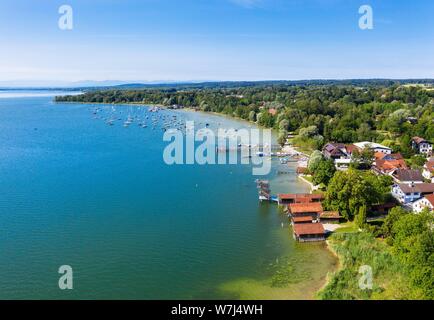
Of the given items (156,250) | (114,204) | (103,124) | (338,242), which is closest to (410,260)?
(338,242)

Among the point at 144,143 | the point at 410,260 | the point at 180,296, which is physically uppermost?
the point at 144,143

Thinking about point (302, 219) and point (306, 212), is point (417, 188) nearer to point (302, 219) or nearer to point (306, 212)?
point (306, 212)

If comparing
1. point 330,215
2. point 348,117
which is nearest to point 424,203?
point 330,215

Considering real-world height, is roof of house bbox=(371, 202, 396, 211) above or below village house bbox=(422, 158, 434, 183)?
below

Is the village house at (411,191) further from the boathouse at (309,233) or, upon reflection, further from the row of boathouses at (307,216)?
the boathouse at (309,233)

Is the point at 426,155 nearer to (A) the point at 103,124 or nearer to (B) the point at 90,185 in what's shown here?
(B) the point at 90,185

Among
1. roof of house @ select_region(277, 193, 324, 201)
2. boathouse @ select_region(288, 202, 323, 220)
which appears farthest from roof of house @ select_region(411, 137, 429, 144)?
boathouse @ select_region(288, 202, 323, 220)

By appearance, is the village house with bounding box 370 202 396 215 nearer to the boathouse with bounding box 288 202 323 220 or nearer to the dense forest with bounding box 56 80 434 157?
the boathouse with bounding box 288 202 323 220
